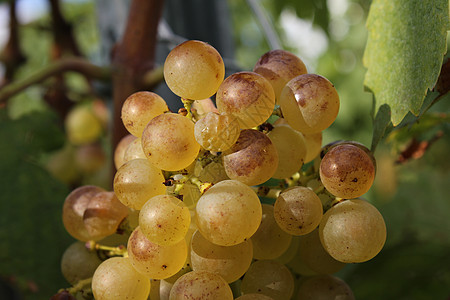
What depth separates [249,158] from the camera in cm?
43

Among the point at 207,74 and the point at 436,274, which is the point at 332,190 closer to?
the point at 207,74

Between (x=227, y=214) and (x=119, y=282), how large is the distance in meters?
0.14

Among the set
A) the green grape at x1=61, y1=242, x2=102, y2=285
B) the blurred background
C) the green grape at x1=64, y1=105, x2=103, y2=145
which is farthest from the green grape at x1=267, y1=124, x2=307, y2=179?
the green grape at x1=64, y1=105, x2=103, y2=145

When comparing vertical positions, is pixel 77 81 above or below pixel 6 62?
below

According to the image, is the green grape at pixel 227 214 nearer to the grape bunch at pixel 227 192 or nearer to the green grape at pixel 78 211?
the grape bunch at pixel 227 192

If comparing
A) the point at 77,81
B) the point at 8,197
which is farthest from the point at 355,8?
the point at 8,197

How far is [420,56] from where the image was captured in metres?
0.48

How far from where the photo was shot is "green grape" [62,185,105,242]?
20.7 inches

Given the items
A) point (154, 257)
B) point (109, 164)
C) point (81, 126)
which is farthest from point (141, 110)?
point (81, 126)

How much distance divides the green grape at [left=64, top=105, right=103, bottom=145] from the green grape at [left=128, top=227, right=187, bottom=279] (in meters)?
0.91

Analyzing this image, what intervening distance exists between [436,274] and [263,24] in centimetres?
60

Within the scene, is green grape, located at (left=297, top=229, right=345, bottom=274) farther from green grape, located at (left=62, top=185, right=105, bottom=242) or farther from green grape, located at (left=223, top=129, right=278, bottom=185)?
green grape, located at (left=62, top=185, right=105, bottom=242)

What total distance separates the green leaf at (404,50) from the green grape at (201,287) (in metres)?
0.24

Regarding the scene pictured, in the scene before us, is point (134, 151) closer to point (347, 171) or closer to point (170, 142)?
point (170, 142)
